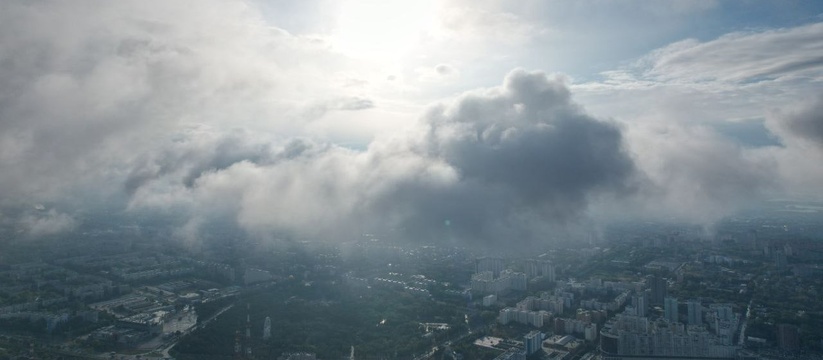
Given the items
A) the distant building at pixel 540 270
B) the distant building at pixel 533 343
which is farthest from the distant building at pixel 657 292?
the distant building at pixel 533 343

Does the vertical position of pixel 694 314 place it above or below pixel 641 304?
below

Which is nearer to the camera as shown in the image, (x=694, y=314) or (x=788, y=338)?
(x=788, y=338)

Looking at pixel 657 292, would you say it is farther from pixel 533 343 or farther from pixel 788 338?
pixel 533 343

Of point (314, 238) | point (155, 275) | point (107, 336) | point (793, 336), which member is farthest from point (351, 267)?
point (793, 336)

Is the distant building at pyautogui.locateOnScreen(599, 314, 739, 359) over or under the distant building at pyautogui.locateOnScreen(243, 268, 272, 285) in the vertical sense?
under

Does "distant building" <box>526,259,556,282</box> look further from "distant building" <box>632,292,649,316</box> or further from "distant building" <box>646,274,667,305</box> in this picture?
"distant building" <box>632,292,649,316</box>

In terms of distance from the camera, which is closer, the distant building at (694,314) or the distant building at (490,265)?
the distant building at (694,314)

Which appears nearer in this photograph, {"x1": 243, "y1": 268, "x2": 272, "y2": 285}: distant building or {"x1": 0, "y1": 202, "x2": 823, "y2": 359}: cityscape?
{"x1": 0, "y1": 202, "x2": 823, "y2": 359}: cityscape

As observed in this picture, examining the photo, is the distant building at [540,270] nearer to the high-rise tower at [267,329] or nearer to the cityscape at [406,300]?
the cityscape at [406,300]

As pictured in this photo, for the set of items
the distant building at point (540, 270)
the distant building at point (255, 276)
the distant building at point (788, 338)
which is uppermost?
the distant building at point (255, 276)

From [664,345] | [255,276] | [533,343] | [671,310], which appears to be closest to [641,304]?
[671,310]

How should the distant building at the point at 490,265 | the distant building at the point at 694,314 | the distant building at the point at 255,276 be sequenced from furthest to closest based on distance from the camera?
the distant building at the point at 490,265, the distant building at the point at 255,276, the distant building at the point at 694,314

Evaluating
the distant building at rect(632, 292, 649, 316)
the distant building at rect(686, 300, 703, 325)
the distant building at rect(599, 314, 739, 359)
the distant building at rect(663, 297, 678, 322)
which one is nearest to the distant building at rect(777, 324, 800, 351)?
the distant building at rect(599, 314, 739, 359)
